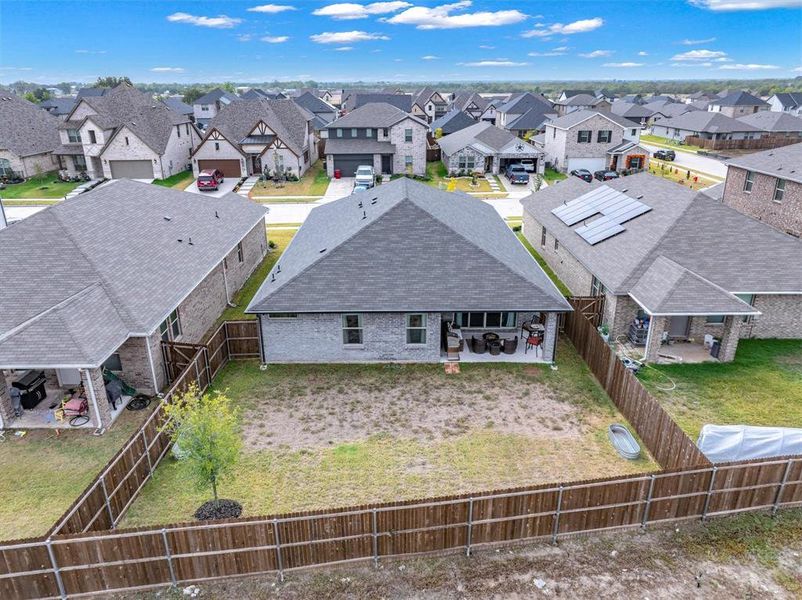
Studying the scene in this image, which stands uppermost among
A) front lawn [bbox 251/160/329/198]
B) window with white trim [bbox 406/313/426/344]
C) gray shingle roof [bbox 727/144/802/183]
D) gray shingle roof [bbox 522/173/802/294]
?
gray shingle roof [bbox 727/144/802/183]

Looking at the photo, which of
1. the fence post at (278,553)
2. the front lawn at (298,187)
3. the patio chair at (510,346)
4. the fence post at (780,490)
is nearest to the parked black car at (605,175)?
the front lawn at (298,187)

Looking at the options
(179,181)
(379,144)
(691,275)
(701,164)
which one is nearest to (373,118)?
(379,144)

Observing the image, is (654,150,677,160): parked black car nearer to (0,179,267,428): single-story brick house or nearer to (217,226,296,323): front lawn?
(217,226,296,323): front lawn

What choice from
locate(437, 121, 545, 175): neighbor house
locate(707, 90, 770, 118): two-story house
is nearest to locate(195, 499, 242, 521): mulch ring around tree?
locate(437, 121, 545, 175): neighbor house

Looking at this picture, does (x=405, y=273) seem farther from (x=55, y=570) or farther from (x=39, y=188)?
(x=39, y=188)

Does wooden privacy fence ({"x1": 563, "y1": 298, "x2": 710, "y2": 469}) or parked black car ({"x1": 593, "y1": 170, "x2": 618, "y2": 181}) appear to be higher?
parked black car ({"x1": 593, "y1": 170, "x2": 618, "y2": 181})

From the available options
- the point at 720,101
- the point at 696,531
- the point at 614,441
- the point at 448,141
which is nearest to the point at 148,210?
the point at 614,441

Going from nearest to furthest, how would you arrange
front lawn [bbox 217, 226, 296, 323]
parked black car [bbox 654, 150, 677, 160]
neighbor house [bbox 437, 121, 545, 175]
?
front lawn [bbox 217, 226, 296, 323]
neighbor house [bbox 437, 121, 545, 175]
parked black car [bbox 654, 150, 677, 160]

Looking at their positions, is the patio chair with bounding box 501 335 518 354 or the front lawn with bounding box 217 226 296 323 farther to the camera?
the front lawn with bounding box 217 226 296 323
